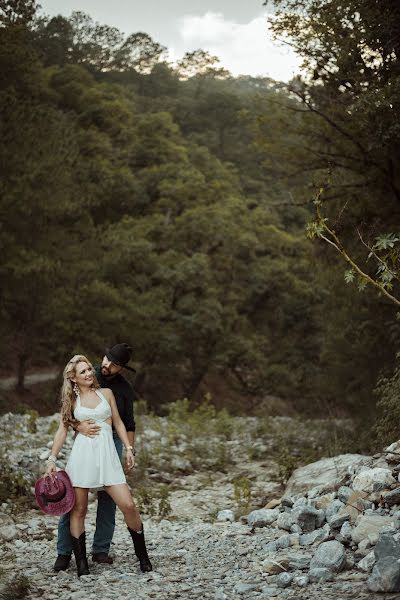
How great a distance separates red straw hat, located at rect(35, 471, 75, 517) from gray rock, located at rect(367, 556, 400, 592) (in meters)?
2.25

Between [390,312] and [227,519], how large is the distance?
777cm

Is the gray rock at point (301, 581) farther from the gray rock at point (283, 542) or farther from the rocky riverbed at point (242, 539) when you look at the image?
the gray rock at point (283, 542)

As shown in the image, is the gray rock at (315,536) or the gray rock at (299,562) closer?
the gray rock at (299,562)

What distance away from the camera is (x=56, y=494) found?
5391 mm

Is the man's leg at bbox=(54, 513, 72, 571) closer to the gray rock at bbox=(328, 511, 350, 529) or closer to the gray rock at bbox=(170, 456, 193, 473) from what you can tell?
the gray rock at bbox=(328, 511, 350, 529)

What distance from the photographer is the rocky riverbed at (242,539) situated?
16.3 feet

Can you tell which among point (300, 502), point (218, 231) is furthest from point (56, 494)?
point (218, 231)

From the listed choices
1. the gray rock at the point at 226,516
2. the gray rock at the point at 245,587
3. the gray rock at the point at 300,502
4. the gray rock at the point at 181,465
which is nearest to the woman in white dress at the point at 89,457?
the gray rock at the point at 245,587

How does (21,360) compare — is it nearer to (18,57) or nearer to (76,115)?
(18,57)

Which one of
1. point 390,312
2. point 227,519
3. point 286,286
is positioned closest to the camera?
point 227,519

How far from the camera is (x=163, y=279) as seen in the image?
24.6m

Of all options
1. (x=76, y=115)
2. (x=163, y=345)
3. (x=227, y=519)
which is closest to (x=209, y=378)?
(x=163, y=345)

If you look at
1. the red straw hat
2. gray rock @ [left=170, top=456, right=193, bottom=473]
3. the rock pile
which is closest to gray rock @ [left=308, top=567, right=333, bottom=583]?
the rock pile

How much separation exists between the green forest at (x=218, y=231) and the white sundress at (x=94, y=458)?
2.33 meters
